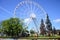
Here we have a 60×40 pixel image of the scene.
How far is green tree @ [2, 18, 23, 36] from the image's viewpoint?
2381 cm

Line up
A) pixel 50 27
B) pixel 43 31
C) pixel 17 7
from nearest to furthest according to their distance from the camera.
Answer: pixel 17 7
pixel 43 31
pixel 50 27

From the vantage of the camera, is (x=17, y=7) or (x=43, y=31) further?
(x=43, y=31)

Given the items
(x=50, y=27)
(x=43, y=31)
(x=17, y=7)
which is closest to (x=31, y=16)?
(x=17, y=7)

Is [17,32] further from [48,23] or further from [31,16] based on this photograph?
[48,23]

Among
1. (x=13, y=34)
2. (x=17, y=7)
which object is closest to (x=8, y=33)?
(x=13, y=34)

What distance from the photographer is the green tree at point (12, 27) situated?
23812mm

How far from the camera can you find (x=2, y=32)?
82.5 ft

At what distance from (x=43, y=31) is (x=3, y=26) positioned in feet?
27.2

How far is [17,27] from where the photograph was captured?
24.1 meters

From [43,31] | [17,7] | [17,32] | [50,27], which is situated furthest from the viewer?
[50,27]

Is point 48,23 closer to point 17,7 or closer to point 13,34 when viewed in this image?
point 13,34

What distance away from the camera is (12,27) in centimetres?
2408

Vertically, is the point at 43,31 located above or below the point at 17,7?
below

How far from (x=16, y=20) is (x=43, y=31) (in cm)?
791
